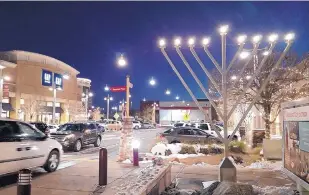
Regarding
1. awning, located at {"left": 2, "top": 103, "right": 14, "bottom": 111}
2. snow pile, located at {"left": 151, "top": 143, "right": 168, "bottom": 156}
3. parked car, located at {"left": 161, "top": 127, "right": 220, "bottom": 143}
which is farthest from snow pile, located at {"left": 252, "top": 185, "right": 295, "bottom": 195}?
awning, located at {"left": 2, "top": 103, "right": 14, "bottom": 111}

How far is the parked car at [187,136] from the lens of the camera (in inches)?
757

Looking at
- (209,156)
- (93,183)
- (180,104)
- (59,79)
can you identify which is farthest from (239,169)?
(180,104)

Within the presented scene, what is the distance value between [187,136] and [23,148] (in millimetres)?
11838

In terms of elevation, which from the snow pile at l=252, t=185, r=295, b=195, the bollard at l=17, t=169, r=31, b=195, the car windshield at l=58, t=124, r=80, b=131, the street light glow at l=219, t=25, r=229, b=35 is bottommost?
the snow pile at l=252, t=185, r=295, b=195

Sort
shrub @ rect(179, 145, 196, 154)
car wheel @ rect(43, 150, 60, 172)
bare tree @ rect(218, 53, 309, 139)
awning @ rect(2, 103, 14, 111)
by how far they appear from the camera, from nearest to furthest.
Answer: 1. car wheel @ rect(43, 150, 60, 172)
2. shrub @ rect(179, 145, 196, 154)
3. bare tree @ rect(218, 53, 309, 139)
4. awning @ rect(2, 103, 14, 111)

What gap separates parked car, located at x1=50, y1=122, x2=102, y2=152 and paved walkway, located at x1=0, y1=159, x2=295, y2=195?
19.6 ft

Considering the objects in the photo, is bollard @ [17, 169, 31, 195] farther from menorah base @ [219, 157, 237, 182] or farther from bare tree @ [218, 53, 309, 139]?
bare tree @ [218, 53, 309, 139]

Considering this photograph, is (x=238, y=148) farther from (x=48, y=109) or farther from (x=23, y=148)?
(x=48, y=109)

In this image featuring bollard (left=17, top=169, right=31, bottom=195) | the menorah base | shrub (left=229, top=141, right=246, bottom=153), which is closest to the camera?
bollard (left=17, top=169, right=31, bottom=195)

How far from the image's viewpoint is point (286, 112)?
24.1 ft

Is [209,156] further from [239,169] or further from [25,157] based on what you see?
[25,157]

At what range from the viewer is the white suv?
28.0ft

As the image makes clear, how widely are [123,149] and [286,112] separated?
7789mm

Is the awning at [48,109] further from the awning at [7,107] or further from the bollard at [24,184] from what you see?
the bollard at [24,184]
